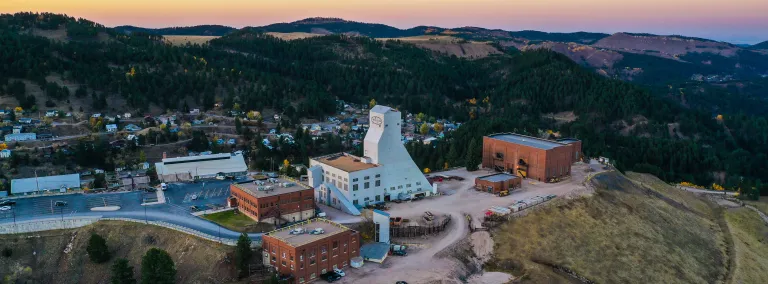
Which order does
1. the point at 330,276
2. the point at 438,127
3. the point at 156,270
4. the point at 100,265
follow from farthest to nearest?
the point at 438,127, the point at 100,265, the point at 330,276, the point at 156,270

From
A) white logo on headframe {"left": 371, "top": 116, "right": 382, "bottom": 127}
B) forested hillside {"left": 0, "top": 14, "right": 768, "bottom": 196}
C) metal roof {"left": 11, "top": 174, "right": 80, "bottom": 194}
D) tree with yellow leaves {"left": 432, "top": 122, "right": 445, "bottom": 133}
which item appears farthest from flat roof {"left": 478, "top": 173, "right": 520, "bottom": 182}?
tree with yellow leaves {"left": 432, "top": 122, "right": 445, "bottom": 133}

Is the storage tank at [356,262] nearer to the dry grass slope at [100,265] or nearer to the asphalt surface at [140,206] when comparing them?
the asphalt surface at [140,206]

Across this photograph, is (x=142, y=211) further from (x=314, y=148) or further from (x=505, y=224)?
(x=314, y=148)

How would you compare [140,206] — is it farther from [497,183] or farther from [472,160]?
[472,160]

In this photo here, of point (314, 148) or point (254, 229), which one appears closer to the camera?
point (254, 229)

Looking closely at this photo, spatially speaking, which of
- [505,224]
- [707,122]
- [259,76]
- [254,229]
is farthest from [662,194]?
[259,76]

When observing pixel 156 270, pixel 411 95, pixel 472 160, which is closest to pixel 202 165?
pixel 472 160

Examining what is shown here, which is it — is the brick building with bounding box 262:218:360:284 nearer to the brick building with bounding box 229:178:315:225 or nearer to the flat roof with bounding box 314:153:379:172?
the brick building with bounding box 229:178:315:225
